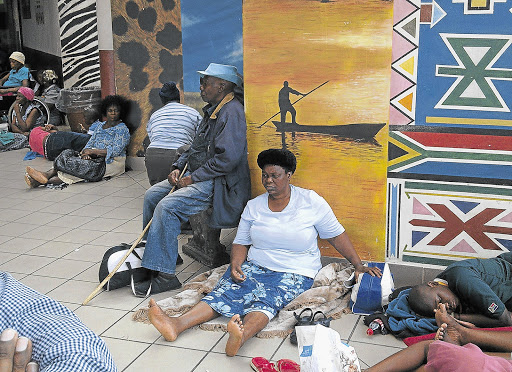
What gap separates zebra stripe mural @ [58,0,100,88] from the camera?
30.2 feet

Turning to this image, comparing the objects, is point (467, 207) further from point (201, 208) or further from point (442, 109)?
point (201, 208)

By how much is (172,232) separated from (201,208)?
0.32m

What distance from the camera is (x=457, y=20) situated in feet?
12.8

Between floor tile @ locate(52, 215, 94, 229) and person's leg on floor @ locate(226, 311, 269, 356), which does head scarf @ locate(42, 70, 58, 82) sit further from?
person's leg on floor @ locate(226, 311, 269, 356)

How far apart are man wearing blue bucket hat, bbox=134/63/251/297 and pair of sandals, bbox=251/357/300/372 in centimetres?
125

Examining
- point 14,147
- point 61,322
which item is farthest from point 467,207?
point 14,147

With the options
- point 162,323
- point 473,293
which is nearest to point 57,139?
point 162,323

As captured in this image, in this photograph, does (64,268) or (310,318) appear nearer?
(310,318)

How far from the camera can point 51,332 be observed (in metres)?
A: 2.36

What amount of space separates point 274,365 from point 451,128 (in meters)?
1.89

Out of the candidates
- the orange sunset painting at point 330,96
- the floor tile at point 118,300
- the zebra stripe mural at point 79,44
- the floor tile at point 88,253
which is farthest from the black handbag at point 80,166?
the orange sunset painting at point 330,96

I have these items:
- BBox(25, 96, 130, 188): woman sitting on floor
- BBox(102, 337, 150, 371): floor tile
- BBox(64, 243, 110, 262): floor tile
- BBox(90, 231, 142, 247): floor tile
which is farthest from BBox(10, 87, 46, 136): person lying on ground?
BBox(102, 337, 150, 371): floor tile

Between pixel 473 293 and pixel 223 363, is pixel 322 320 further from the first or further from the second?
pixel 473 293

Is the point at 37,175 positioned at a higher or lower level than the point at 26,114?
lower
